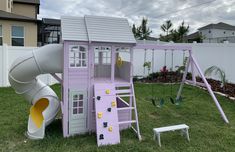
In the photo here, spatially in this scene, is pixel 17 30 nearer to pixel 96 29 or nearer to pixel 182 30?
pixel 96 29

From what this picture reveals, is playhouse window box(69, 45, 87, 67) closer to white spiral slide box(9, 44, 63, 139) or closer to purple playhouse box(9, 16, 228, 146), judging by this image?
purple playhouse box(9, 16, 228, 146)

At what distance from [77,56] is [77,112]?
1.01 meters

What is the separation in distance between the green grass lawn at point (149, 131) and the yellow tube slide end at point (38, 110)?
0.89ft

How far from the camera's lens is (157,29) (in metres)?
34.3

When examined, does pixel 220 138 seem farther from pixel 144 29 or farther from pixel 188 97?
pixel 144 29

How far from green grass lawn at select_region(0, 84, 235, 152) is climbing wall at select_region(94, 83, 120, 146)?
0.16 m

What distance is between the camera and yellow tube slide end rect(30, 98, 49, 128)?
436 cm

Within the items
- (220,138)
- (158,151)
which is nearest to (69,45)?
(158,151)

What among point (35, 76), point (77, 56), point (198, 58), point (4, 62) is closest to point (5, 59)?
point (4, 62)

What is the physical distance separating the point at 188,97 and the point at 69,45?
494 centimetres

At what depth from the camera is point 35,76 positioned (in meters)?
4.21

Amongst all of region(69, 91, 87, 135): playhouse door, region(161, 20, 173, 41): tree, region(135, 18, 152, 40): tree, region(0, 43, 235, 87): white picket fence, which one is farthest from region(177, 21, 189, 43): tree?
region(69, 91, 87, 135): playhouse door

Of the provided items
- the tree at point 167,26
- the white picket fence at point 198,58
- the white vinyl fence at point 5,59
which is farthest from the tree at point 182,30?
the white vinyl fence at point 5,59

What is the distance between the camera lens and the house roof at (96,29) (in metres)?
4.02
